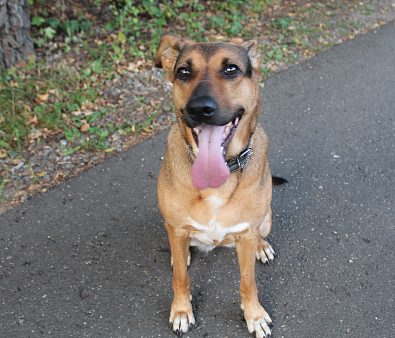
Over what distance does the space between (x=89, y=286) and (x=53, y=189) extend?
1.28 meters

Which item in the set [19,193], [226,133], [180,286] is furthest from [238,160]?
[19,193]

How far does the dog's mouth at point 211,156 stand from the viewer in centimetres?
205

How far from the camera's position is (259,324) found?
2471 mm

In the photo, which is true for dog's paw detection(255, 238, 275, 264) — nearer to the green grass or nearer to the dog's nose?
the dog's nose

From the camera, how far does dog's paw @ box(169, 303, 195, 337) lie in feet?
8.22

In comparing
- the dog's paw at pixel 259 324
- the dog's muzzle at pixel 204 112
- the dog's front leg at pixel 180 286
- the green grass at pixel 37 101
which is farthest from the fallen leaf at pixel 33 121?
the dog's paw at pixel 259 324

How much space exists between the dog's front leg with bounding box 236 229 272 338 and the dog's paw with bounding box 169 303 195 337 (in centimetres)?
40

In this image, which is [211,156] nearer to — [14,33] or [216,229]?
[216,229]

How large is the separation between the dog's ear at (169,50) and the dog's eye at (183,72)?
25 centimetres

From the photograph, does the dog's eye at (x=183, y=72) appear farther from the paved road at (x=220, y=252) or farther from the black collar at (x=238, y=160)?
the paved road at (x=220, y=252)

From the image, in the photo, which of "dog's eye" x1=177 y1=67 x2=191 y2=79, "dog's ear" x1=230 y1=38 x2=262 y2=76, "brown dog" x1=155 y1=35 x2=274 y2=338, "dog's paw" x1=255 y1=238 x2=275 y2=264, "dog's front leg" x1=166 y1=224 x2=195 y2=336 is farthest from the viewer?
"dog's paw" x1=255 y1=238 x2=275 y2=264

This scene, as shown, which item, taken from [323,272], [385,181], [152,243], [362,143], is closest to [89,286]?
[152,243]

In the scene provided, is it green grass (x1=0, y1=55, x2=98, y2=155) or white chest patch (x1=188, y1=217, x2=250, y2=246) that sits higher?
white chest patch (x1=188, y1=217, x2=250, y2=246)

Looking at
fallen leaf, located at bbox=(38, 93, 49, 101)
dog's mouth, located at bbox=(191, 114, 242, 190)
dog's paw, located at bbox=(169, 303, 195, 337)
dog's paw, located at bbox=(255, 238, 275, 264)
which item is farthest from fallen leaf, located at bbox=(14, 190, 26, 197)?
dog's paw, located at bbox=(255, 238, 275, 264)
